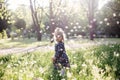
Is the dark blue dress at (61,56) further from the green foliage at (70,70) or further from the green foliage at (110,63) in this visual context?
the green foliage at (110,63)

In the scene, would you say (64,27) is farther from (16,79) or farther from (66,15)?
(16,79)

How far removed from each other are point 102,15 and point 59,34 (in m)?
50.0

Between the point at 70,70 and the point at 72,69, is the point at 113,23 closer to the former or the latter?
the point at 70,70

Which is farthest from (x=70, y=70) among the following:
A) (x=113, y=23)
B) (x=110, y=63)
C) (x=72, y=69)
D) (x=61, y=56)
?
(x=113, y=23)

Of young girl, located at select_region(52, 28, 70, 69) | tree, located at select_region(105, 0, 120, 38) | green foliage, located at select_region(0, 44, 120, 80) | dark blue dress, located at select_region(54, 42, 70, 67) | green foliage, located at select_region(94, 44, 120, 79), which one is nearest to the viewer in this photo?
green foliage, located at select_region(0, 44, 120, 80)

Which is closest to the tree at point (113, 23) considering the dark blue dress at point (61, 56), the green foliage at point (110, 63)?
the green foliage at point (110, 63)

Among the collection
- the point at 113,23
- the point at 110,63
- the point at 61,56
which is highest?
the point at 61,56

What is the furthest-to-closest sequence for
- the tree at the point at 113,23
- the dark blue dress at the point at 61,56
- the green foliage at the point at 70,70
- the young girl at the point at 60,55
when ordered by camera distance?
the tree at the point at 113,23 < the dark blue dress at the point at 61,56 < the young girl at the point at 60,55 < the green foliage at the point at 70,70

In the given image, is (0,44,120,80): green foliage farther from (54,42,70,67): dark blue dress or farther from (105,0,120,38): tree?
(105,0,120,38): tree

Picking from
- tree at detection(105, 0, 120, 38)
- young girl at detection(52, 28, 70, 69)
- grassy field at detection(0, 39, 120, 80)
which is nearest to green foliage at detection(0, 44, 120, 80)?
grassy field at detection(0, 39, 120, 80)

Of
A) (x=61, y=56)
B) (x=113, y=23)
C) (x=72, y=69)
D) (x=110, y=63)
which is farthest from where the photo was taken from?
(x=113, y=23)

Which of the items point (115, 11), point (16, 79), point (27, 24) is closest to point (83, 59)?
point (16, 79)

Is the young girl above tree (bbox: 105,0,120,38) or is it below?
above

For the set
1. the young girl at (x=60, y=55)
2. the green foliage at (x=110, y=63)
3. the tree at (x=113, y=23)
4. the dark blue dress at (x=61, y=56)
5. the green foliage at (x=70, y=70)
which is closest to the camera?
the green foliage at (x=70, y=70)
